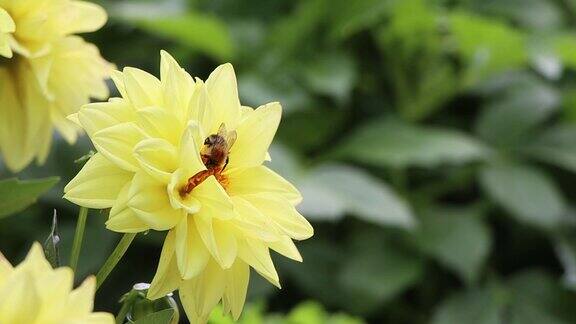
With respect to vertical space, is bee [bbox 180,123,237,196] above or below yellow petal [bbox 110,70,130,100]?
below

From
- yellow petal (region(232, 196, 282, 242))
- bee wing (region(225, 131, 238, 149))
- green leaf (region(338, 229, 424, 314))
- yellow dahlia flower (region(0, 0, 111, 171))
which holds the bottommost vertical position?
green leaf (region(338, 229, 424, 314))

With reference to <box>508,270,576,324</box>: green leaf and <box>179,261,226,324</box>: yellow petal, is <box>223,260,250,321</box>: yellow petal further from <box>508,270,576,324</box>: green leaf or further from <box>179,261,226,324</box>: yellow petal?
<box>508,270,576,324</box>: green leaf

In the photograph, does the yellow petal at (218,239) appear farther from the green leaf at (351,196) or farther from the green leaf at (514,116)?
the green leaf at (514,116)

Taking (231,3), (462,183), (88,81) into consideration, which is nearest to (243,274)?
(88,81)

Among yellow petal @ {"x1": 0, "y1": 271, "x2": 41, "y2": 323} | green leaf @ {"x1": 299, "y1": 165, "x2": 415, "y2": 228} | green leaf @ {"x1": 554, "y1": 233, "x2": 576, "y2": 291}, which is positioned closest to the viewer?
yellow petal @ {"x1": 0, "y1": 271, "x2": 41, "y2": 323}

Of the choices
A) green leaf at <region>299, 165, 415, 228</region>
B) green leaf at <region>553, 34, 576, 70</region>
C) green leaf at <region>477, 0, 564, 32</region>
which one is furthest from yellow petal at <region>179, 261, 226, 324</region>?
green leaf at <region>477, 0, 564, 32</region>

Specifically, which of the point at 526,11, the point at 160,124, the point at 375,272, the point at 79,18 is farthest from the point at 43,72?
the point at 526,11

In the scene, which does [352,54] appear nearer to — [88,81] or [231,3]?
[231,3]
